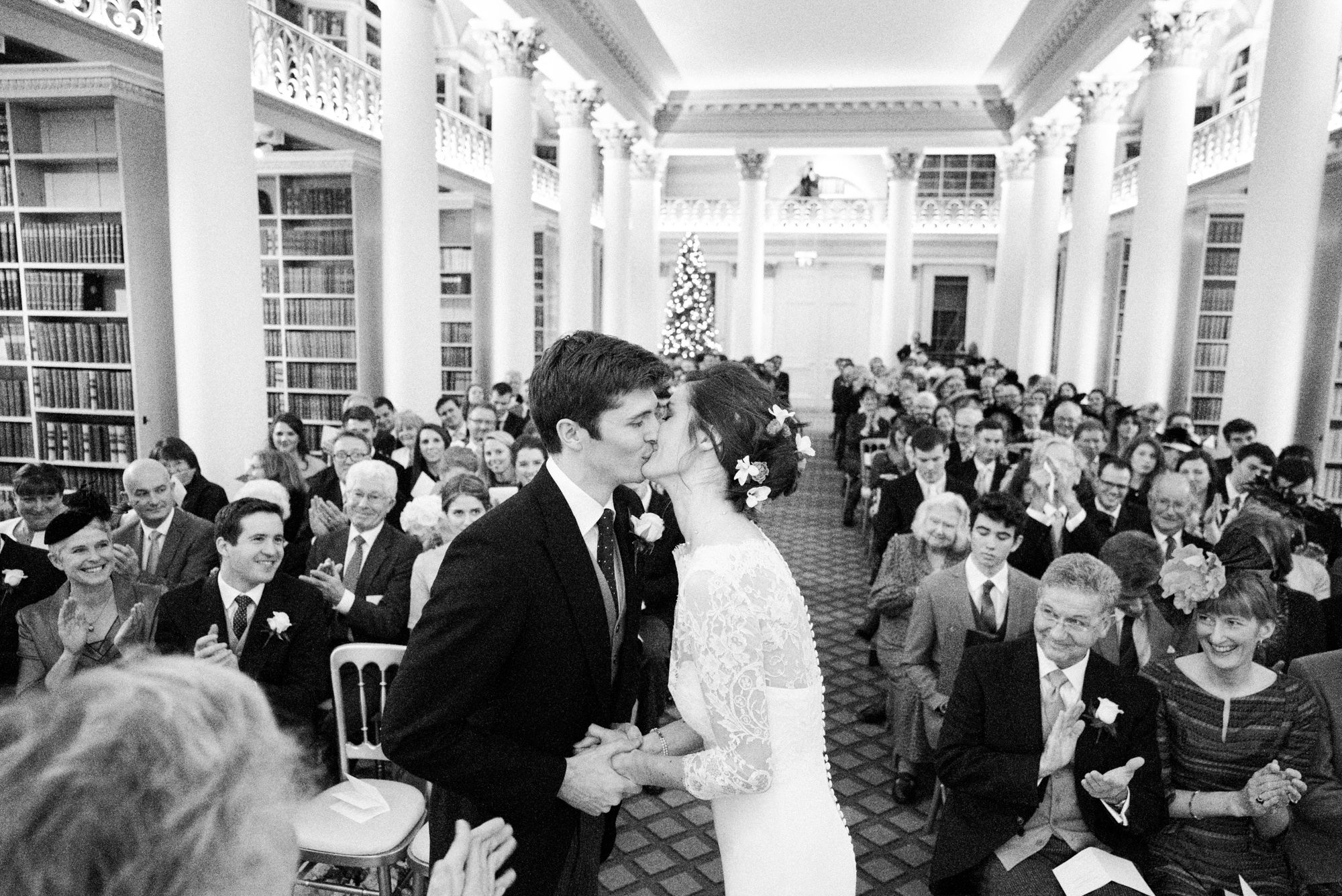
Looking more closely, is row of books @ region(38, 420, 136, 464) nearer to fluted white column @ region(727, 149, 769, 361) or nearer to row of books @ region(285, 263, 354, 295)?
row of books @ region(285, 263, 354, 295)

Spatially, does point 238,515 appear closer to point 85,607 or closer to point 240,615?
point 240,615

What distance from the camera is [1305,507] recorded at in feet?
15.2

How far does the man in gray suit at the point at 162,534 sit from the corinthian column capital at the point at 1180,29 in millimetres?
9754

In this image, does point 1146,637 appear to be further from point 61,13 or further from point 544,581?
point 61,13

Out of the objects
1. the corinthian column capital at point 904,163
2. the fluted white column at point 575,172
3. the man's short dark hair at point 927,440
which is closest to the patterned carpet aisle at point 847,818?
the man's short dark hair at point 927,440

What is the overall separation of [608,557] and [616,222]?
1423cm

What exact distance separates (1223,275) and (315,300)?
36.5 ft

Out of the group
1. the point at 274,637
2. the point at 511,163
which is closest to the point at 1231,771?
the point at 274,637

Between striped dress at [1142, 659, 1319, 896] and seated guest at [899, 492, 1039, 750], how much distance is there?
99 centimetres

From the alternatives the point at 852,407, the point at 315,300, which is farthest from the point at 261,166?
the point at 852,407

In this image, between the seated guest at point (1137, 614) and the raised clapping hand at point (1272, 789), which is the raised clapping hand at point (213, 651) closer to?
the raised clapping hand at point (1272, 789)

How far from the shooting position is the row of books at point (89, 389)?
6.70 m

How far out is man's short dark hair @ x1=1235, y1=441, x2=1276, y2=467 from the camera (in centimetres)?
529

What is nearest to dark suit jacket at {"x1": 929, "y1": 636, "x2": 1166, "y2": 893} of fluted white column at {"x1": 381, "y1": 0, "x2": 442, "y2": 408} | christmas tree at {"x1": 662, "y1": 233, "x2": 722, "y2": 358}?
fluted white column at {"x1": 381, "y1": 0, "x2": 442, "y2": 408}
